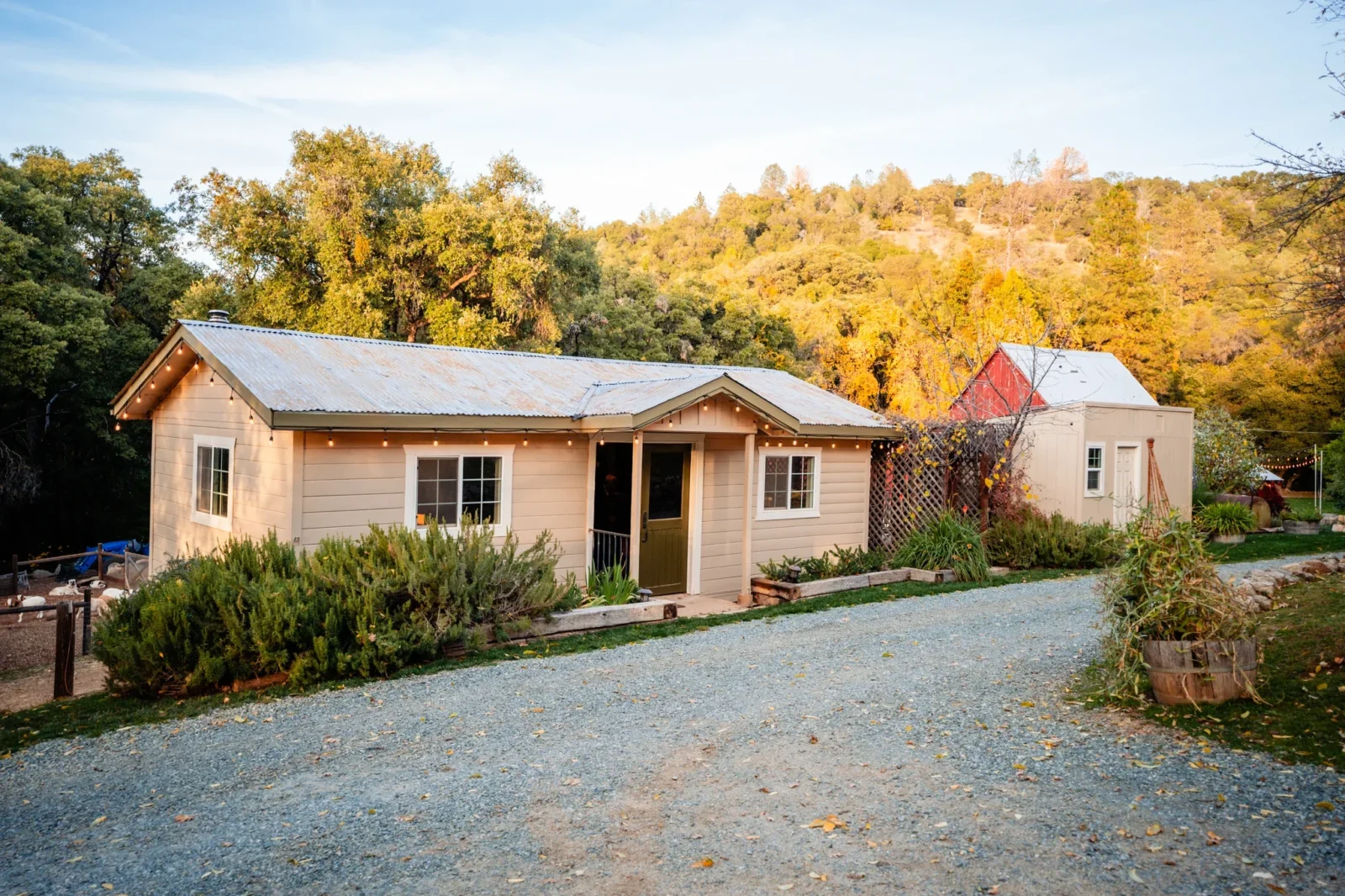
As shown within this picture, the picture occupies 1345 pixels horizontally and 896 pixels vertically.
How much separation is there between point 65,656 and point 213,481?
138 inches

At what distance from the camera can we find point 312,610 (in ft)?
24.5

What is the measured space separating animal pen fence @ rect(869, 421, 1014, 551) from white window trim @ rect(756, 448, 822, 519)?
1449 millimetres

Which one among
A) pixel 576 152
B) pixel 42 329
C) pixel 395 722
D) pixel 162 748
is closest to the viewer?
pixel 162 748

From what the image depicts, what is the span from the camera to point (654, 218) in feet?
225

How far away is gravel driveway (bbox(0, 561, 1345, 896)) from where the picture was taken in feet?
12.8

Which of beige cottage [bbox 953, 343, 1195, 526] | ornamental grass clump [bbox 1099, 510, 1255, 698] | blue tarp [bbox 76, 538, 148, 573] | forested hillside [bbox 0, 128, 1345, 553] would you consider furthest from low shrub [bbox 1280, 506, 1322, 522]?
blue tarp [bbox 76, 538, 148, 573]

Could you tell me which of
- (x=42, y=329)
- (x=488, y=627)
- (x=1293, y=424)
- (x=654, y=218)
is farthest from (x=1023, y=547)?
(x=654, y=218)

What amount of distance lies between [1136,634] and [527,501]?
7080mm

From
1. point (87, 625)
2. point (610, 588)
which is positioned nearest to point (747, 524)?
point (610, 588)

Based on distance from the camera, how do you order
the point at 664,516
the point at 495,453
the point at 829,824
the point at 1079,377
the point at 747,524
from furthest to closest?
1. the point at 1079,377
2. the point at 747,524
3. the point at 664,516
4. the point at 495,453
5. the point at 829,824

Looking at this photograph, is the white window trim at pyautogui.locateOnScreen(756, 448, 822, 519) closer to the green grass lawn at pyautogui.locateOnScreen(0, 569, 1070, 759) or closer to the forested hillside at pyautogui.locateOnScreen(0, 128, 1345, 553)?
the green grass lawn at pyautogui.locateOnScreen(0, 569, 1070, 759)

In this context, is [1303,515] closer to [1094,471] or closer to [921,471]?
[1094,471]

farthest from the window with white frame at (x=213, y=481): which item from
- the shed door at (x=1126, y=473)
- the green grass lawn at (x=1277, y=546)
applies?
the shed door at (x=1126, y=473)

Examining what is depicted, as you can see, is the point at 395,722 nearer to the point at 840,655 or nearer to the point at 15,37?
the point at 840,655
